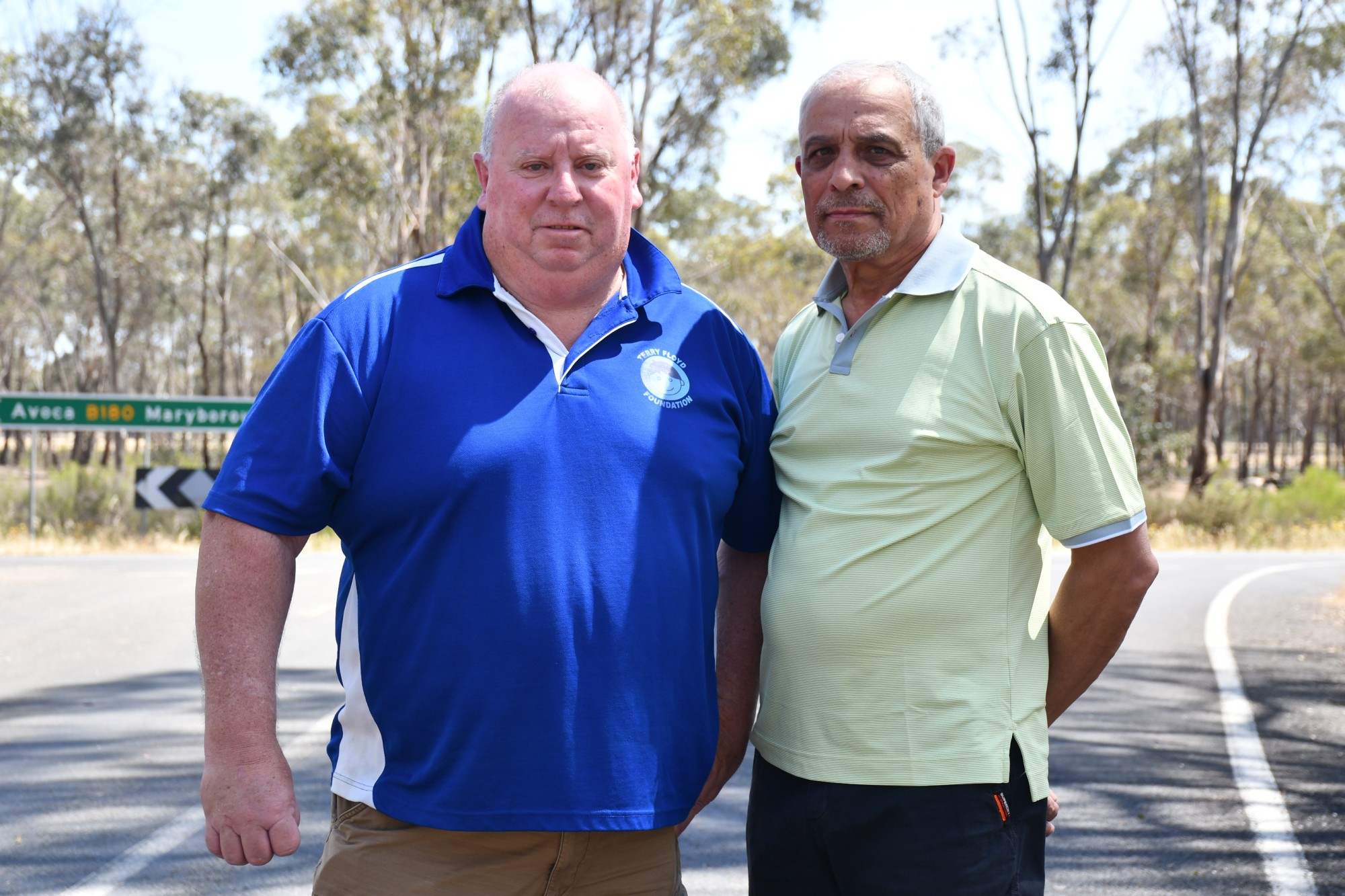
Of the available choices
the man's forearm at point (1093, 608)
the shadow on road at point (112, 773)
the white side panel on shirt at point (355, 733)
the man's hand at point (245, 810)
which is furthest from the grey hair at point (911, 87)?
the shadow on road at point (112, 773)

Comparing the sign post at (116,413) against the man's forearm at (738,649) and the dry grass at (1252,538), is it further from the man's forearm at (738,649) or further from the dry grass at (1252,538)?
the man's forearm at (738,649)

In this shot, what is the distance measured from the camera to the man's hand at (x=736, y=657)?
285cm

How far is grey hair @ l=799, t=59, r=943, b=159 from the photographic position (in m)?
2.81

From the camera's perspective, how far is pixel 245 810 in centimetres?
235

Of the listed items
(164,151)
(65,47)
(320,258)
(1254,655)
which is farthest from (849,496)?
(320,258)

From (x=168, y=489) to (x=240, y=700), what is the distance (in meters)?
16.9

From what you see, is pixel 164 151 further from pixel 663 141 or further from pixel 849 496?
pixel 849 496

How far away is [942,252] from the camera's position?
2764 mm

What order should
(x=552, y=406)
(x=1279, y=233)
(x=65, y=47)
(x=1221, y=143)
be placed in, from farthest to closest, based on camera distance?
(x=1279, y=233) < (x=1221, y=143) < (x=65, y=47) < (x=552, y=406)

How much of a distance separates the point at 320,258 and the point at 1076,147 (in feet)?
92.6

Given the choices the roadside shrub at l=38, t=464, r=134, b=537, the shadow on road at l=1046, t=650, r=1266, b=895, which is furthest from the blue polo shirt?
the roadside shrub at l=38, t=464, r=134, b=537

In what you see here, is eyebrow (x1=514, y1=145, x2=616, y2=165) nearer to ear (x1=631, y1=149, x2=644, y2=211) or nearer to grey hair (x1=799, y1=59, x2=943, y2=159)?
ear (x1=631, y1=149, x2=644, y2=211)

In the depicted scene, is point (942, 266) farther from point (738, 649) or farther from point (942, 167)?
point (738, 649)

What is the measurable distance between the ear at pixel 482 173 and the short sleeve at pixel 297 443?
1.69 feet
